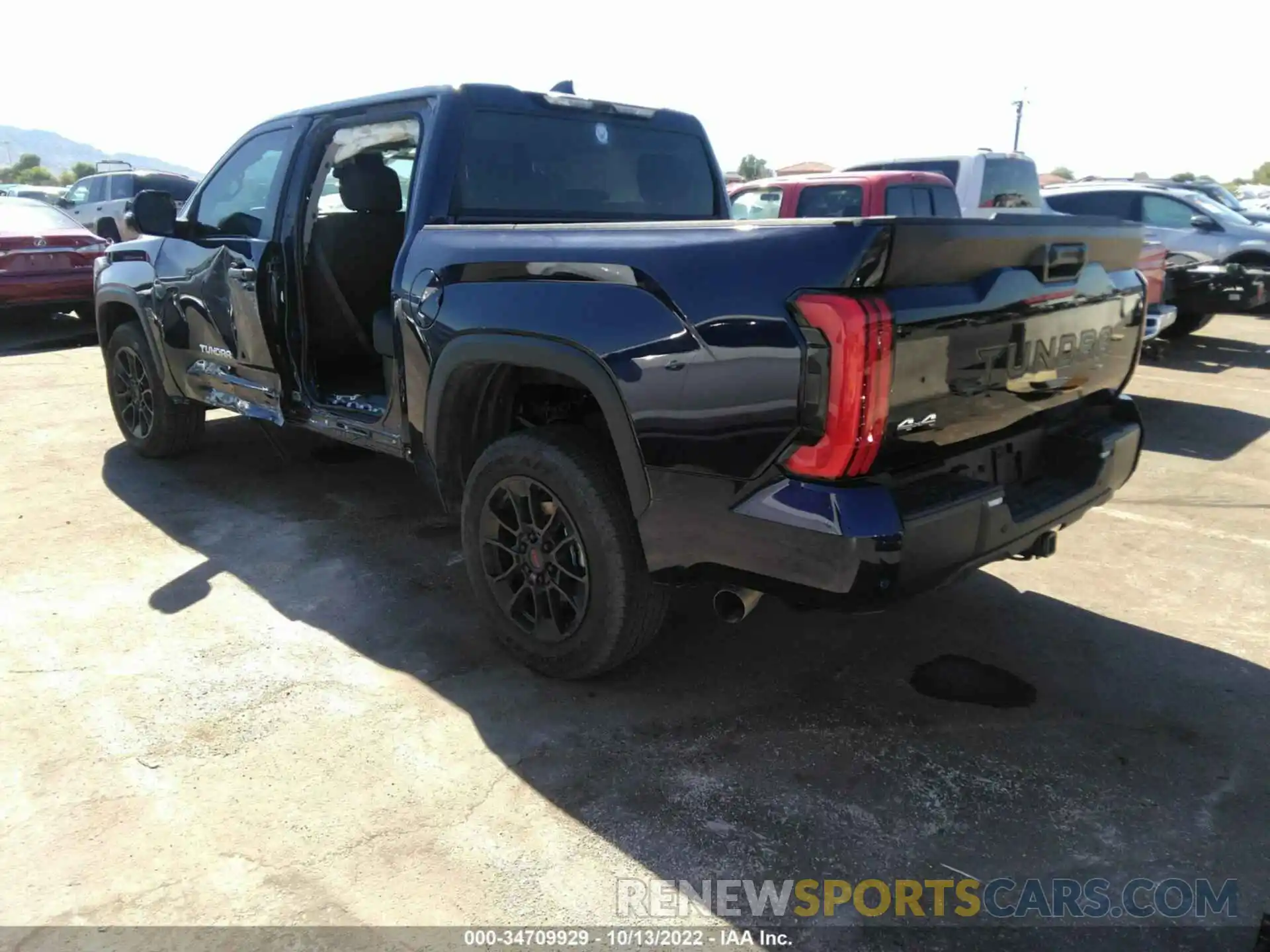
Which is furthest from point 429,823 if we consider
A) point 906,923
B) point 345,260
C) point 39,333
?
point 39,333

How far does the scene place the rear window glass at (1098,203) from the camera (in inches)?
461

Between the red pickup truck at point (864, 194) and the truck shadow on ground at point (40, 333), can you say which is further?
the truck shadow on ground at point (40, 333)

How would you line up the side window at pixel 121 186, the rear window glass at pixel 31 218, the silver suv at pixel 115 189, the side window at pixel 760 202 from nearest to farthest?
the side window at pixel 760 202, the rear window glass at pixel 31 218, the silver suv at pixel 115 189, the side window at pixel 121 186

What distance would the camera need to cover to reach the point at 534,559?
3160 mm

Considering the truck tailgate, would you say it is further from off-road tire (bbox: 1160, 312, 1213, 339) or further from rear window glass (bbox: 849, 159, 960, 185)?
off-road tire (bbox: 1160, 312, 1213, 339)

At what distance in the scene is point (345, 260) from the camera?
4719mm

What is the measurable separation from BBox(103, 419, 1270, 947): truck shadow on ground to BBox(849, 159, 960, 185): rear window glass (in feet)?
25.8

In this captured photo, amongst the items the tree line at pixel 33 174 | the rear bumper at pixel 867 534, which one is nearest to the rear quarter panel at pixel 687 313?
the rear bumper at pixel 867 534

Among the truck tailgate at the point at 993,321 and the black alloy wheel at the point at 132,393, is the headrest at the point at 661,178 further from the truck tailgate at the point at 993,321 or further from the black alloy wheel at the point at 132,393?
the black alloy wheel at the point at 132,393

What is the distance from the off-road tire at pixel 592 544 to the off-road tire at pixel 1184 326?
33.1ft

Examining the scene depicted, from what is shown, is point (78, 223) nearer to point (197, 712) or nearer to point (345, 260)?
point (345, 260)

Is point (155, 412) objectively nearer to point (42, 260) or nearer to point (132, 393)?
point (132, 393)

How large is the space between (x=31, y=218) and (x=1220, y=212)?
14.5 metres

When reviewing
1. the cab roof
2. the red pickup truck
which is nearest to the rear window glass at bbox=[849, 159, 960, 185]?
the red pickup truck
